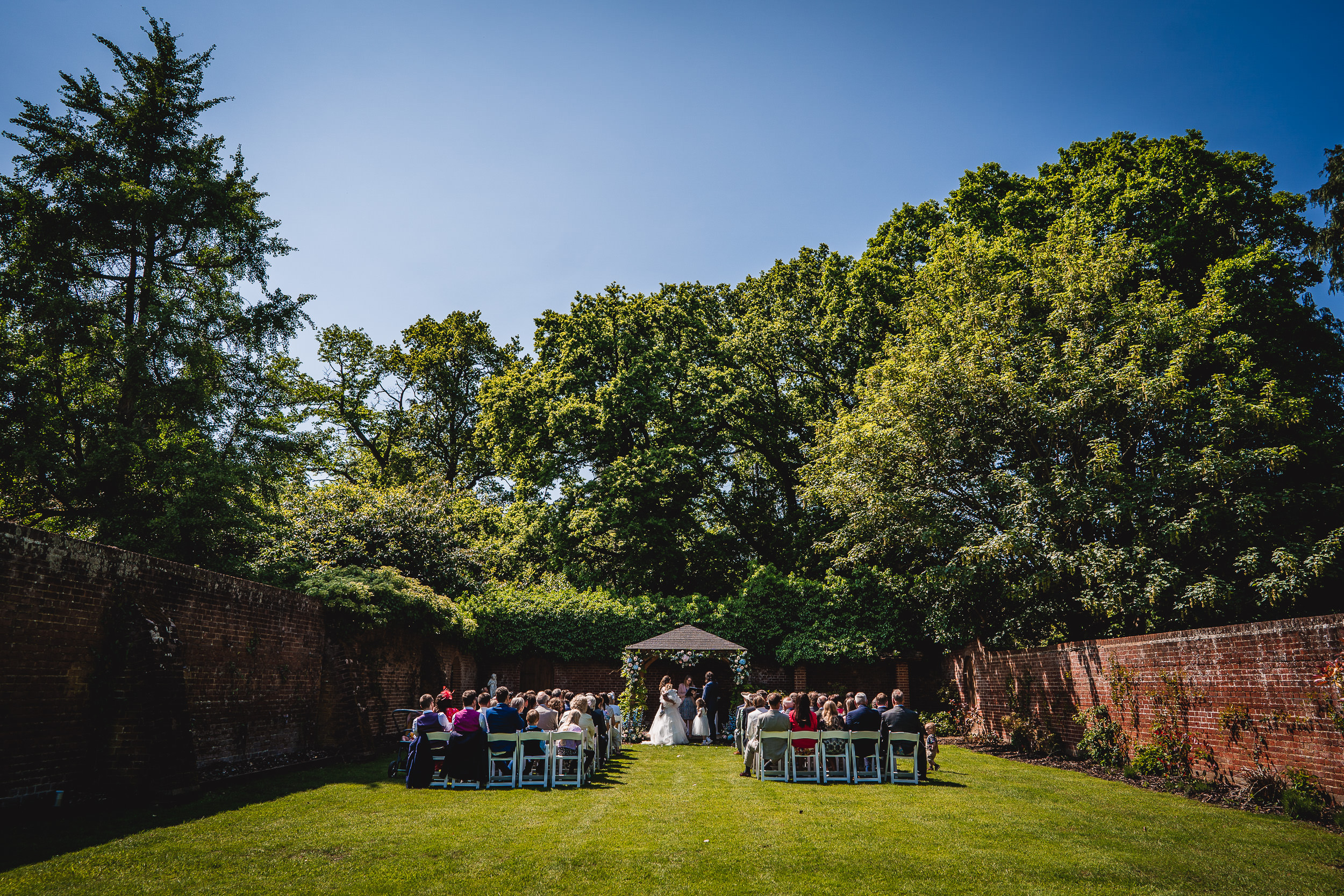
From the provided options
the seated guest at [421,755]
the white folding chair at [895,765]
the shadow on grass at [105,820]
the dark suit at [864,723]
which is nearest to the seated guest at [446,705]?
the seated guest at [421,755]

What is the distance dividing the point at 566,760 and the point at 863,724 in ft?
14.9

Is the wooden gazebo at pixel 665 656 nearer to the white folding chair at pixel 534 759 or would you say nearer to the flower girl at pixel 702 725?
the flower girl at pixel 702 725

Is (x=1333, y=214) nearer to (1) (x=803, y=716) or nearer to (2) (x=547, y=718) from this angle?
(1) (x=803, y=716)

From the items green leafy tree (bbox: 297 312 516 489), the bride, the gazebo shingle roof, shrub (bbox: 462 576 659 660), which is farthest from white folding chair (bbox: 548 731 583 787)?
green leafy tree (bbox: 297 312 516 489)

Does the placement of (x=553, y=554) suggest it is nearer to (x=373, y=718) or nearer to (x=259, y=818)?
(x=373, y=718)

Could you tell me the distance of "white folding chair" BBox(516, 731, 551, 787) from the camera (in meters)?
9.94

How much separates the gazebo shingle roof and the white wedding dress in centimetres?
100

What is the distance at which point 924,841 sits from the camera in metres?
6.88

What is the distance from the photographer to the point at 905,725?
36.4ft

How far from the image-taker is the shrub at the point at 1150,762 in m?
10.6

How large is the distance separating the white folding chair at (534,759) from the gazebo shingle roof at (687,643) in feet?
22.4

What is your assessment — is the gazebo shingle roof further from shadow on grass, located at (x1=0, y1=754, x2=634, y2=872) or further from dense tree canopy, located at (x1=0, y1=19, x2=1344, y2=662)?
shadow on grass, located at (x1=0, y1=754, x2=634, y2=872)

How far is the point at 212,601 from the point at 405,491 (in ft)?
30.3

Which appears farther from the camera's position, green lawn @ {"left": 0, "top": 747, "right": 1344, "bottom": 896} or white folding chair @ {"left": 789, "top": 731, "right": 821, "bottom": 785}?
white folding chair @ {"left": 789, "top": 731, "right": 821, "bottom": 785}
